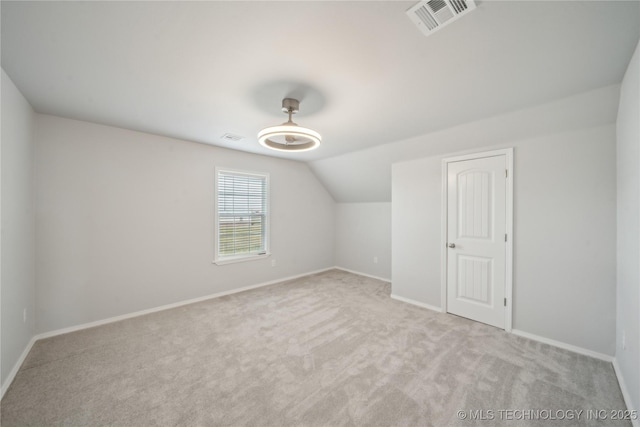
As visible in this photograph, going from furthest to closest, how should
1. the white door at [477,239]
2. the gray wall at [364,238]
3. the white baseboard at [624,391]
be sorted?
the gray wall at [364,238]
the white door at [477,239]
the white baseboard at [624,391]

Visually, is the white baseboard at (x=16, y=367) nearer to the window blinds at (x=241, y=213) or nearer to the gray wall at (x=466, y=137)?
the window blinds at (x=241, y=213)

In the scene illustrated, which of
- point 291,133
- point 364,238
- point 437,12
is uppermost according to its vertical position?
point 437,12

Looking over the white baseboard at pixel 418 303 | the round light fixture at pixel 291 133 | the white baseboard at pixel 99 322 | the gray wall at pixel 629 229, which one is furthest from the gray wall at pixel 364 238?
the gray wall at pixel 629 229

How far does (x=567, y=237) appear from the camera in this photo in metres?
2.42

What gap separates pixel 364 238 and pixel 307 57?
160 inches

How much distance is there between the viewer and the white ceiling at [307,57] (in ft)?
4.16

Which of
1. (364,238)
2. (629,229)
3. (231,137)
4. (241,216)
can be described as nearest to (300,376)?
(629,229)

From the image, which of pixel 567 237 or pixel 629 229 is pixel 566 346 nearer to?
pixel 567 237

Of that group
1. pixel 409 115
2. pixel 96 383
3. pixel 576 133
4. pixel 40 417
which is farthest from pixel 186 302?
pixel 576 133

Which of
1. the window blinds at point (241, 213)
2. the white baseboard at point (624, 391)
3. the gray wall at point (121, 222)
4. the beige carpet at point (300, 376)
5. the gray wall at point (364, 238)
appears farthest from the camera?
the gray wall at point (364, 238)

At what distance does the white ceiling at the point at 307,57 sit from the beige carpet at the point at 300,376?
239 cm

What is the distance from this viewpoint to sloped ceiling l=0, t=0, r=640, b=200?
1.27m

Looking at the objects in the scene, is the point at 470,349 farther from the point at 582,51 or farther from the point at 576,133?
the point at 582,51

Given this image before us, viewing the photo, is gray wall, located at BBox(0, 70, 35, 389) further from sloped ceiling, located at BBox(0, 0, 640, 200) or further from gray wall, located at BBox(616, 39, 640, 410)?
gray wall, located at BBox(616, 39, 640, 410)
